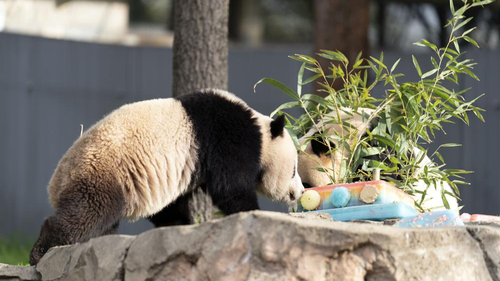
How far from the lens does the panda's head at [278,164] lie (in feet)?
12.1

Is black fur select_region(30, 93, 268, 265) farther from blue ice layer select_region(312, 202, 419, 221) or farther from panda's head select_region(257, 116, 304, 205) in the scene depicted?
blue ice layer select_region(312, 202, 419, 221)

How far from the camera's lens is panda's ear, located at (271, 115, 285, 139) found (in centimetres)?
363

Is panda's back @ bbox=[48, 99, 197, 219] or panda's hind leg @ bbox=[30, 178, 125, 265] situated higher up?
panda's back @ bbox=[48, 99, 197, 219]

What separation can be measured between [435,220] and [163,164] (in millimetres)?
1258

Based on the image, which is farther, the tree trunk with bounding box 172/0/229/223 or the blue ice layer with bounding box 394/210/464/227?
the tree trunk with bounding box 172/0/229/223

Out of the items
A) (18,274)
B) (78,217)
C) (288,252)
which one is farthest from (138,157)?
(288,252)

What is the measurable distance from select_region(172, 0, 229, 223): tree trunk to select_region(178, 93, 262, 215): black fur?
48.0 inches

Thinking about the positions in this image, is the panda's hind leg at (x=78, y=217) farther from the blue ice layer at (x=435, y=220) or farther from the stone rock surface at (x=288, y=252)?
the blue ice layer at (x=435, y=220)

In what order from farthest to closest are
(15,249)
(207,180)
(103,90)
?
(103,90), (15,249), (207,180)

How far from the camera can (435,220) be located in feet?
9.24

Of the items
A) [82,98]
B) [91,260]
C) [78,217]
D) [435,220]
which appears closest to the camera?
[91,260]

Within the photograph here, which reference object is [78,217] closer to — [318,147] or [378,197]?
[378,197]

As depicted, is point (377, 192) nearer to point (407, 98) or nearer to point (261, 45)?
point (407, 98)

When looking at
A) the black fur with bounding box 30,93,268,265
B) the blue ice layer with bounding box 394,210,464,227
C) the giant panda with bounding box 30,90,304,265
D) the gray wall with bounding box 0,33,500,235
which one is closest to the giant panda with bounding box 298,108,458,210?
the giant panda with bounding box 30,90,304,265
